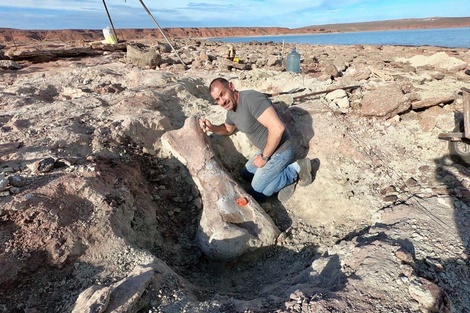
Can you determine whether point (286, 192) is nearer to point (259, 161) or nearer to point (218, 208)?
point (259, 161)

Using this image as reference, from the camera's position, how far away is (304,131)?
4.21 meters

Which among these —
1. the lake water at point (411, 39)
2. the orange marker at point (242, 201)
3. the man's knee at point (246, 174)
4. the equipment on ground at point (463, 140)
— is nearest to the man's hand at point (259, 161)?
the man's knee at point (246, 174)

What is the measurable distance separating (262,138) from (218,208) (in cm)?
100

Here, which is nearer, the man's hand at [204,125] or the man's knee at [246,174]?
the man's hand at [204,125]

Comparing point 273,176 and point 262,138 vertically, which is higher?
point 262,138

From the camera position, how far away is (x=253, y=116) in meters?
3.32

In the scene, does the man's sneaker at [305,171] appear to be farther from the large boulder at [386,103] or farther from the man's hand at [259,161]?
the large boulder at [386,103]

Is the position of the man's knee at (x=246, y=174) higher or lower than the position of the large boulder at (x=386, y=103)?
lower

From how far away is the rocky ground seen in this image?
1.99 meters

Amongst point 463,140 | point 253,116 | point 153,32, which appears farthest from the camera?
point 153,32

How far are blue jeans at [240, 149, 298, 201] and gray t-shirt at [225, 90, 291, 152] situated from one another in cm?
12

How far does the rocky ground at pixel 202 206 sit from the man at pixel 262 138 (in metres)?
0.23

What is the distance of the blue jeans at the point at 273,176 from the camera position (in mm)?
3605

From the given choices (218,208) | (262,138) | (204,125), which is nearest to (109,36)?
(204,125)
